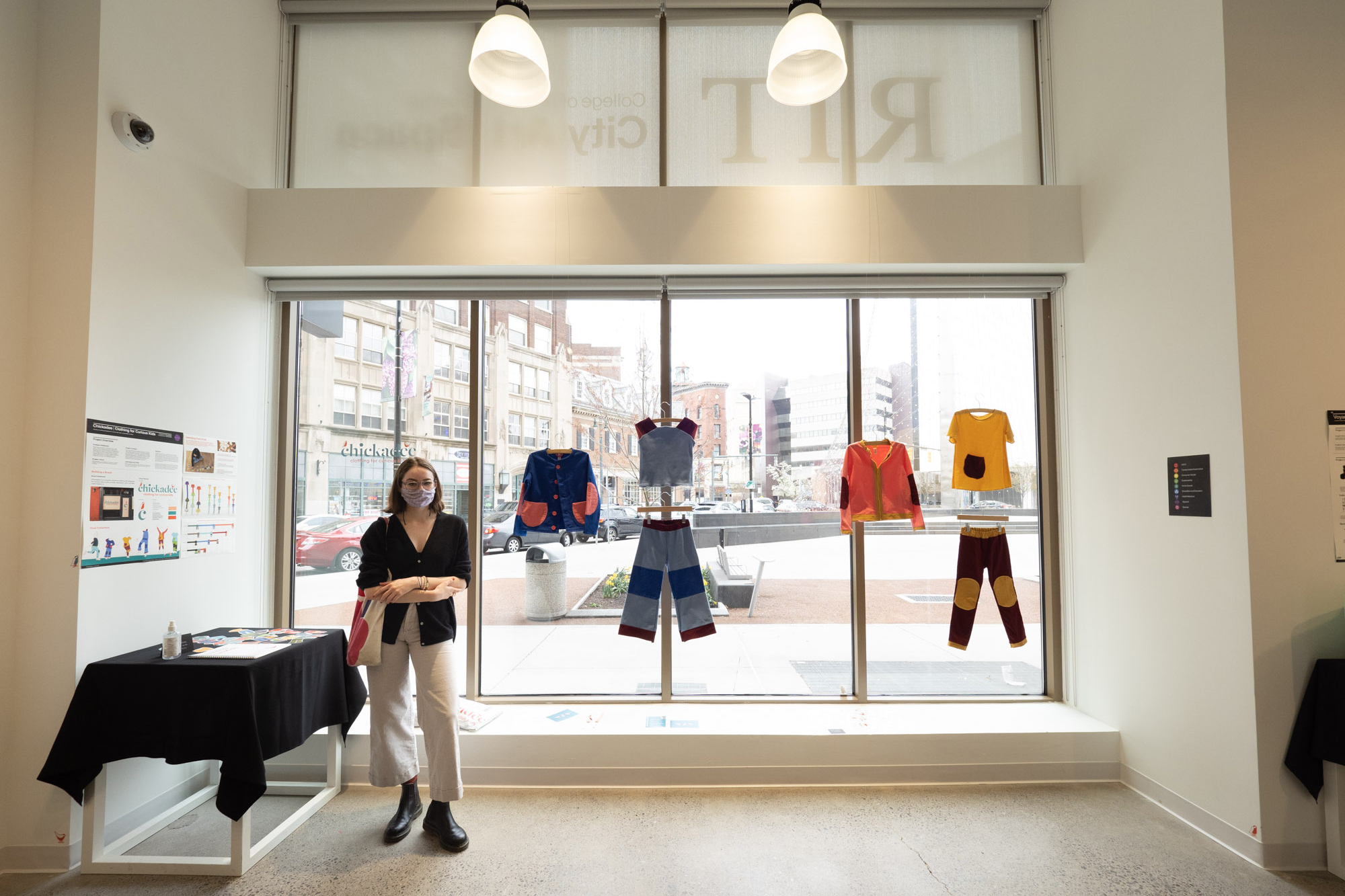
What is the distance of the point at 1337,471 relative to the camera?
255cm

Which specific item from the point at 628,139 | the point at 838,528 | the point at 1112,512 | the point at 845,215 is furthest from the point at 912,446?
the point at 628,139

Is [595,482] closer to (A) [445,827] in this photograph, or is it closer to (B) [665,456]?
(B) [665,456]

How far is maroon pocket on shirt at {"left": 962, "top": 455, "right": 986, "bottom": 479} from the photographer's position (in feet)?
11.6

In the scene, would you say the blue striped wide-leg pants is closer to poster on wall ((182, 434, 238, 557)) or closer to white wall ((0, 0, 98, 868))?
poster on wall ((182, 434, 238, 557))

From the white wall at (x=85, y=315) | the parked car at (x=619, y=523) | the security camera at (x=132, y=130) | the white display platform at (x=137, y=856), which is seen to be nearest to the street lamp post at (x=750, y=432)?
the parked car at (x=619, y=523)

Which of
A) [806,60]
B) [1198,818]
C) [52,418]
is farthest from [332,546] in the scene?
[1198,818]

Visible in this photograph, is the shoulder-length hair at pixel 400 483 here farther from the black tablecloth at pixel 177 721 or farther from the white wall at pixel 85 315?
the white wall at pixel 85 315

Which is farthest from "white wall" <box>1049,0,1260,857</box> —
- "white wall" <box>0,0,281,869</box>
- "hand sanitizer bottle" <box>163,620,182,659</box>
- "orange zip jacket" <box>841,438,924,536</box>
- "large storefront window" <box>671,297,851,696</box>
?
"white wall" <box>0,0,281,869</box>

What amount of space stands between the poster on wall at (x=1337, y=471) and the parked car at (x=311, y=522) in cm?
480

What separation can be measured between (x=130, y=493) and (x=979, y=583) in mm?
4111

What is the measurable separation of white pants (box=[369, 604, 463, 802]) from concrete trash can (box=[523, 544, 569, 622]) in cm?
98

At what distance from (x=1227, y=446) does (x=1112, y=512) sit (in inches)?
32.0

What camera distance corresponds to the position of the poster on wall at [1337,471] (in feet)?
8.36

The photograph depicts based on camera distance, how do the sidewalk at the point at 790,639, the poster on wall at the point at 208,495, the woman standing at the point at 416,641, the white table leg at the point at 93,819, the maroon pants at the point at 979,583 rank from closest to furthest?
the white table leg at the point at 93,819 < the woman standing at the point at 416,641 < the poster on wall at the point at 208,495 < the maroon pants at the point at 979,583 < the sidewalk at the point at 790,639
